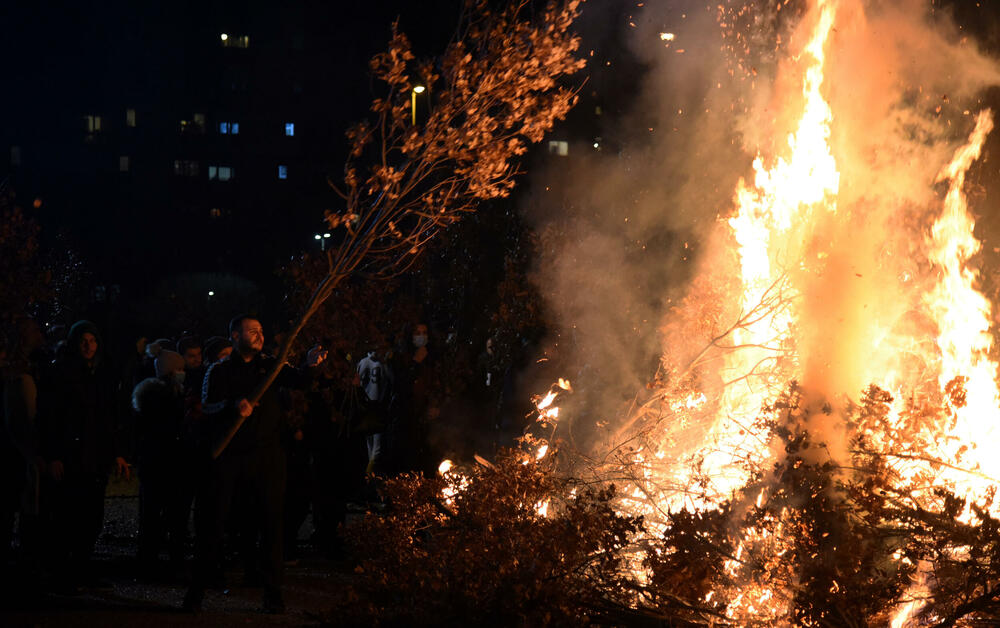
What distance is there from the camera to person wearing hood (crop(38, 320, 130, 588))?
6.97 metres

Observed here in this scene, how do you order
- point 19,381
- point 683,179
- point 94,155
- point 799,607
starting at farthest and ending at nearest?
point 94,155 → point 683,179 → point 19,381 → point 799,607

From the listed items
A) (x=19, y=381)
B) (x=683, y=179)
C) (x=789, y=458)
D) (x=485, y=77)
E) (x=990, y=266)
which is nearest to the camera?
(x=789, y=458)

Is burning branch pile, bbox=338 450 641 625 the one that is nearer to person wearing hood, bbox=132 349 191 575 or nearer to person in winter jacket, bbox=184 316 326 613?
person in winter jacket, bbox=184 316 326 613

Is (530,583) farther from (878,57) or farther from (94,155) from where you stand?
(94,155)

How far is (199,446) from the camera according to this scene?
665 cm

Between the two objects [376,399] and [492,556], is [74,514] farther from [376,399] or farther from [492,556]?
[492,556]

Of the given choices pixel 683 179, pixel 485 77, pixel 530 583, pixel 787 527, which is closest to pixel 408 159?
pixel 485 77

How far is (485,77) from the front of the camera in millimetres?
6613

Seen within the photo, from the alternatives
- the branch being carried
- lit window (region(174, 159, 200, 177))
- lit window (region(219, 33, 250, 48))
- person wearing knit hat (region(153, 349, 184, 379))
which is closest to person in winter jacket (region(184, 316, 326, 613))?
Answer: the branch being carried

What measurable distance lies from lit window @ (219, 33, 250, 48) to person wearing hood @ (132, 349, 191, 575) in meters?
62.4

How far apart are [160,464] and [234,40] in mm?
63564

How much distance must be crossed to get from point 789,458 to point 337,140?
199 feet

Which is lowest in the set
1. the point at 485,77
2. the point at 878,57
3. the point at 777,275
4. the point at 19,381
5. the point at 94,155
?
the point at 19,381

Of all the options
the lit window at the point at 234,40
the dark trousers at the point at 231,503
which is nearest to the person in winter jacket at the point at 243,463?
the dark trousers at the point at 231,503
